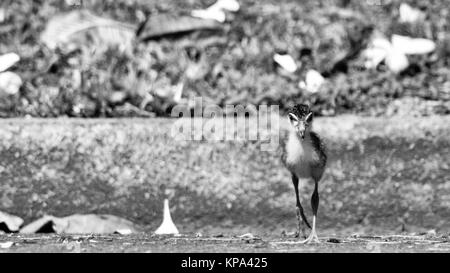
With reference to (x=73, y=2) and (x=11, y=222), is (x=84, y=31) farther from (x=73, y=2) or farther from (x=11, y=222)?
(x=11, y=222)

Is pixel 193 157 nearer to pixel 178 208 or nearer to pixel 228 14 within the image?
pixel 178 208

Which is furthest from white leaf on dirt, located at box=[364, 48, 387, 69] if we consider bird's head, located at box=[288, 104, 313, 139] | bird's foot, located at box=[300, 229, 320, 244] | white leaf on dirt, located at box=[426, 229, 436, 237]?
bird's foot, located at box=[300, 229, 320, 244]

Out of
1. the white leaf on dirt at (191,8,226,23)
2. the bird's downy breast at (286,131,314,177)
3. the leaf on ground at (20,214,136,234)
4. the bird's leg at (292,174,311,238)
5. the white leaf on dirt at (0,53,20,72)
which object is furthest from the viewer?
the white leaf on dirt at (191,8,226,23)

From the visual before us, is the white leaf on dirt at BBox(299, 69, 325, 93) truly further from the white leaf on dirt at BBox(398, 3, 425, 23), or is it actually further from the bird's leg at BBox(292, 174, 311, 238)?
the bird's leg at BBox(292, 174, 311, 238)

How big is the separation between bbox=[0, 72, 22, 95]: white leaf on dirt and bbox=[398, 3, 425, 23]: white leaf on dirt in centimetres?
301

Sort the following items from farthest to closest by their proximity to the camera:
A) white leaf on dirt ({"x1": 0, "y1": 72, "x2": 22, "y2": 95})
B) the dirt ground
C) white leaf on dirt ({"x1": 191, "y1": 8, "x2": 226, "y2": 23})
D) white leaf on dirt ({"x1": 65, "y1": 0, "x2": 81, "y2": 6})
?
white leaf on dirt ({"x1": 65, "y1": 0, "x2": 81, "y2": 6}) < white leaf on dirt ({"x1": 191, "y1": 8, "x2": 226, "y2": 23}) < white leaf on dirt ({"x1": 0, "y1": 72, "x2": 22, "y2": 95}) < the dirt ground

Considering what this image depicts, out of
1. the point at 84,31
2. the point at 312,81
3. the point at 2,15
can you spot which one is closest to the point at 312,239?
the point at 312,81

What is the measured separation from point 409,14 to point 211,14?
5.15ft

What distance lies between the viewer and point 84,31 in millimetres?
8297

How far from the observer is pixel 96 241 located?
18.9 feet

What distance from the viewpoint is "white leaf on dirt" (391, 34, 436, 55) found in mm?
8008

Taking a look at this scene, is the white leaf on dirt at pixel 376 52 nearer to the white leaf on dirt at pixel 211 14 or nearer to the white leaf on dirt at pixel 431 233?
the white leaf on dirt at pixel 211 14

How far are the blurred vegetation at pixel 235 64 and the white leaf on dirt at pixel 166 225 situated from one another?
0.88 metres

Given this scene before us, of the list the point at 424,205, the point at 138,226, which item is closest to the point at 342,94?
the point at 424,205
